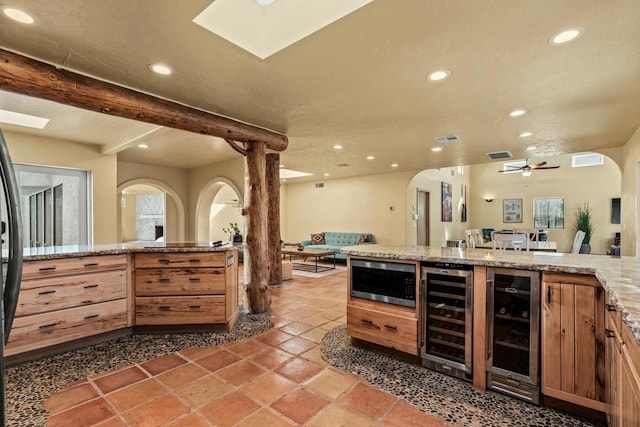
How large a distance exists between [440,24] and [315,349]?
2.70m

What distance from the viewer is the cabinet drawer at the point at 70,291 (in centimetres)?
255

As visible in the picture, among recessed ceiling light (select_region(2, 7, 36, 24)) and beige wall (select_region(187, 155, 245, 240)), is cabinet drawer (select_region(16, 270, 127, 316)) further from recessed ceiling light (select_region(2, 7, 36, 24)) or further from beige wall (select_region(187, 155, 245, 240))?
beige wall (select_region(187, 155, 245, 240))

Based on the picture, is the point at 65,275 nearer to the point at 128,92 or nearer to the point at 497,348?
the point at 128,92

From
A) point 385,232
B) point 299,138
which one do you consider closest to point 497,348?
point 299,138

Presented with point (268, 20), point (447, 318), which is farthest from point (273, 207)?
point (447, 318)

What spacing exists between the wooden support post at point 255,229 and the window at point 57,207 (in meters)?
3.15

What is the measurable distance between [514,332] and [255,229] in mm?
2849

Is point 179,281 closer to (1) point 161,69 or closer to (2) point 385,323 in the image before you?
(1) point 161,69

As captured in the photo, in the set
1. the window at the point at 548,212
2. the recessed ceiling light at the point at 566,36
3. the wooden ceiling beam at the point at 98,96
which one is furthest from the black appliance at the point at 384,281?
the window at the point at 548,212

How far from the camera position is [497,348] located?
85.6 inches

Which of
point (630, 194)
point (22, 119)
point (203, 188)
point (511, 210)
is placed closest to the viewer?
point (22, 119)

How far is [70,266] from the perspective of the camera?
276cm

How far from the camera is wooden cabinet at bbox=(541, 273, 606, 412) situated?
5.90 ft

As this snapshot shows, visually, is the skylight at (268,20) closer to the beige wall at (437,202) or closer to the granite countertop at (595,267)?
the granite countertop at (595,267)
